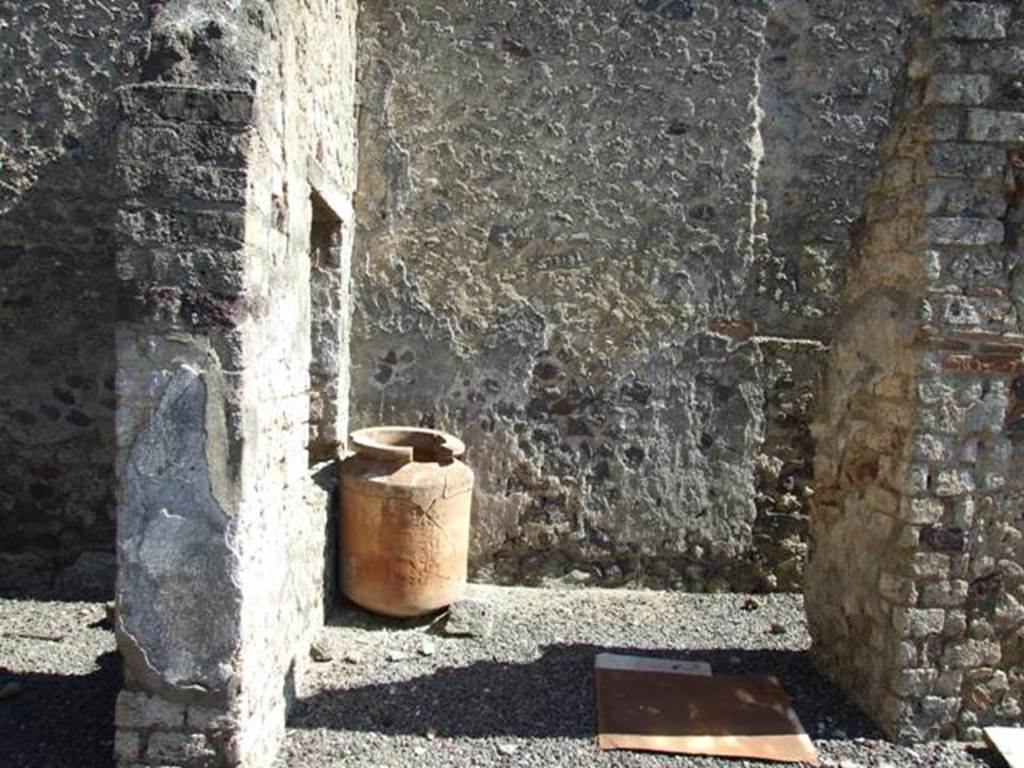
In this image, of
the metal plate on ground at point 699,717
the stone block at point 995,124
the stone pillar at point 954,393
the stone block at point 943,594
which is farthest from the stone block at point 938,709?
the stone block at point 995,124

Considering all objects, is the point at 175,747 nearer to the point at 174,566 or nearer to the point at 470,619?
the point at 174,566

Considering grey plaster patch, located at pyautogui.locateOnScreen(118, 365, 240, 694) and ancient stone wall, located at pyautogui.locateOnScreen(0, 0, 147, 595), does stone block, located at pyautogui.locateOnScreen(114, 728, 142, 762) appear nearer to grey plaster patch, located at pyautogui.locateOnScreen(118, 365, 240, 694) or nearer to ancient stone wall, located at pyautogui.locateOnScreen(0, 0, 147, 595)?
grey plaster patch, located at pyautogui.locateOnScreen(118, 365, 240, 694)

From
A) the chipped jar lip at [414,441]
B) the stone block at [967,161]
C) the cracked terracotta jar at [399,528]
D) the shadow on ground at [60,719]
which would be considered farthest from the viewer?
the chipped jar lip at [414,441]

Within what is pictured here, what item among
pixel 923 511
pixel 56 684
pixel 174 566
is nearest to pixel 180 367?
pixel 174 566

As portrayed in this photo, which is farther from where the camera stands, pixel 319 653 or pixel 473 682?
pixel 319 653

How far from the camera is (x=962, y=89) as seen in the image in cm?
311

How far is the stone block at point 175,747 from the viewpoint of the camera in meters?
2.56

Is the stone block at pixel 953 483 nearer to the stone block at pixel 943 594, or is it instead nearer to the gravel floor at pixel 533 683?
the stone block at pixel 943 594

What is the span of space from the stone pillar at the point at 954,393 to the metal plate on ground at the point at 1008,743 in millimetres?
55

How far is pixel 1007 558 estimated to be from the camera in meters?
3.24

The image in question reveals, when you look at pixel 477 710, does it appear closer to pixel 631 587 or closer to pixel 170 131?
pixel 631 587

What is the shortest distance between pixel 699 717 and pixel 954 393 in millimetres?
1626

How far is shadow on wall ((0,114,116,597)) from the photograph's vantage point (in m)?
4.50

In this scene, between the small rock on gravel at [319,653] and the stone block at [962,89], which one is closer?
the stone block at [962,89]
